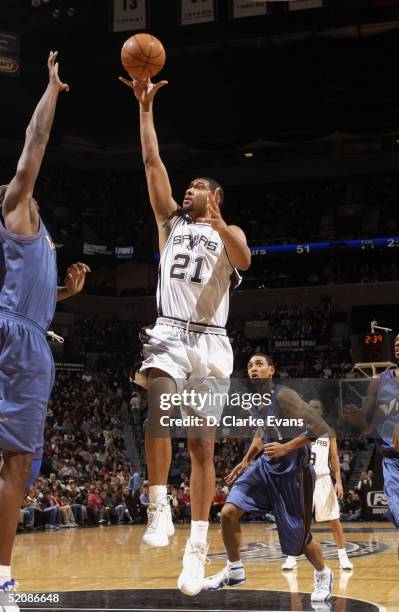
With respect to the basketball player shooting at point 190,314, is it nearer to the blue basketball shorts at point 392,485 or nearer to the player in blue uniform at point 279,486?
the player in blue uniform at point 279,486

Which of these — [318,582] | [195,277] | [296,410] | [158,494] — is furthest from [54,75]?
[318,582]

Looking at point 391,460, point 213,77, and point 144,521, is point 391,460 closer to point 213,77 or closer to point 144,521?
point 144,521

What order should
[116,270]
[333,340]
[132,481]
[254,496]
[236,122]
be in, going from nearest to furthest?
[254,496]
[132,481]
[236,122]
[333,340]
[116,270]

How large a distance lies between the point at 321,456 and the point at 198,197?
6247 mm

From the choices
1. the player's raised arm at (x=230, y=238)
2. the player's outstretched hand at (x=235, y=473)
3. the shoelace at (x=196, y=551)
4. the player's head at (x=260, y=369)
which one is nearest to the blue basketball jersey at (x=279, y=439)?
Result: the player's head at (x=260, y=369)

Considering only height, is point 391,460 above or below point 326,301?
below

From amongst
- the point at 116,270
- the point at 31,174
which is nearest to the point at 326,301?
the point at 116,270

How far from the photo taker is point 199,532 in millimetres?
5496

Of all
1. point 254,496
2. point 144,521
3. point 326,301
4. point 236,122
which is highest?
point 236,122

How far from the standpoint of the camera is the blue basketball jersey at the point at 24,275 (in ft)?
15.6

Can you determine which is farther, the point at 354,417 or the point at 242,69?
the point at 242,69

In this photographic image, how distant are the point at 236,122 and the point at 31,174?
19.4 metres

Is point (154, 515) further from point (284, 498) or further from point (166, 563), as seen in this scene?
point (166, 563)

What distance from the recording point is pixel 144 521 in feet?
64.2
